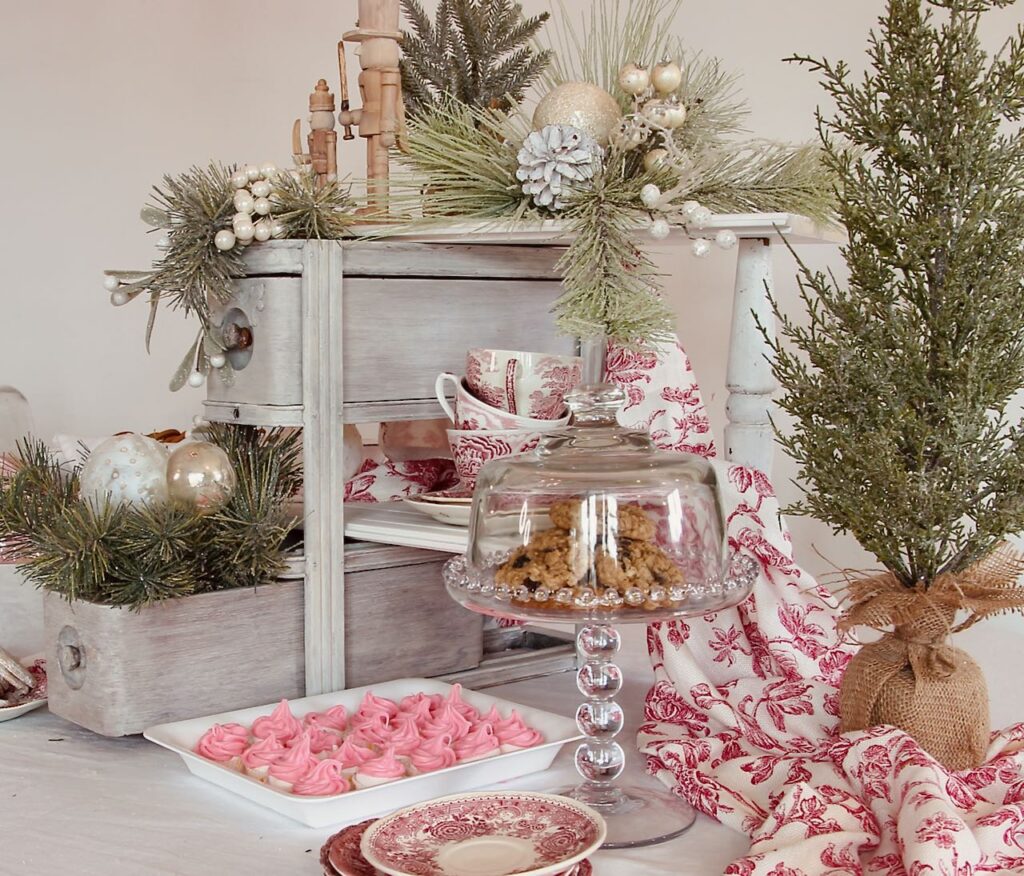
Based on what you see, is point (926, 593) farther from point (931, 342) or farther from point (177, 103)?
point (177, 103)

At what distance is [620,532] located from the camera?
910mm

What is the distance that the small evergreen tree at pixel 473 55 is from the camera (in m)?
1.38

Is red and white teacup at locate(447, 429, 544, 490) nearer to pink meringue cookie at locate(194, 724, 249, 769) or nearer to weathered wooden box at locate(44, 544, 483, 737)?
weathered wooden box at locate(44, 544, 483, 737)

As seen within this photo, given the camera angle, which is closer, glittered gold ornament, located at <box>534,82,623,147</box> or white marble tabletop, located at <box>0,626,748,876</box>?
white marble tabletop, located at <box>0,626,748,876</box>

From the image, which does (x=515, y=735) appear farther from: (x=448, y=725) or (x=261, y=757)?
(x=261, y=757)

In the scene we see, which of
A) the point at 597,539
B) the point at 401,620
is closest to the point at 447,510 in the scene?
the point at 401,620

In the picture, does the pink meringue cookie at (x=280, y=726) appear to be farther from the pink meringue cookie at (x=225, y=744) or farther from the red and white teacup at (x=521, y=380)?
the red and white teacup at (x=521, y=380)

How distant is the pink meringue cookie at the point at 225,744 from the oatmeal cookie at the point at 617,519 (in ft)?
1.14

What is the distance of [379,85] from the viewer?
133 centimetres

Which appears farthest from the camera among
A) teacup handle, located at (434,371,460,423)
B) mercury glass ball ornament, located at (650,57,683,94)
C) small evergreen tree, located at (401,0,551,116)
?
small evergreen tree, located at (401,0,551,116)

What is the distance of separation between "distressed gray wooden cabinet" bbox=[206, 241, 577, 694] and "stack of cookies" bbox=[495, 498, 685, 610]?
14.6 inches

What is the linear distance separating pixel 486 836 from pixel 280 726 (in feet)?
0.96

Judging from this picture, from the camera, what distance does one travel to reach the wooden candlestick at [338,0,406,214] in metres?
1.30

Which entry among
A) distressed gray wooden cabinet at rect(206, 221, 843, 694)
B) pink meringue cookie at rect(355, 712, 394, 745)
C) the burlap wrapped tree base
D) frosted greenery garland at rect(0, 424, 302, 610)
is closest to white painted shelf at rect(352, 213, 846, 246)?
→ distressed gray wooden cabinet at rect(206, 221, 843, 694)
